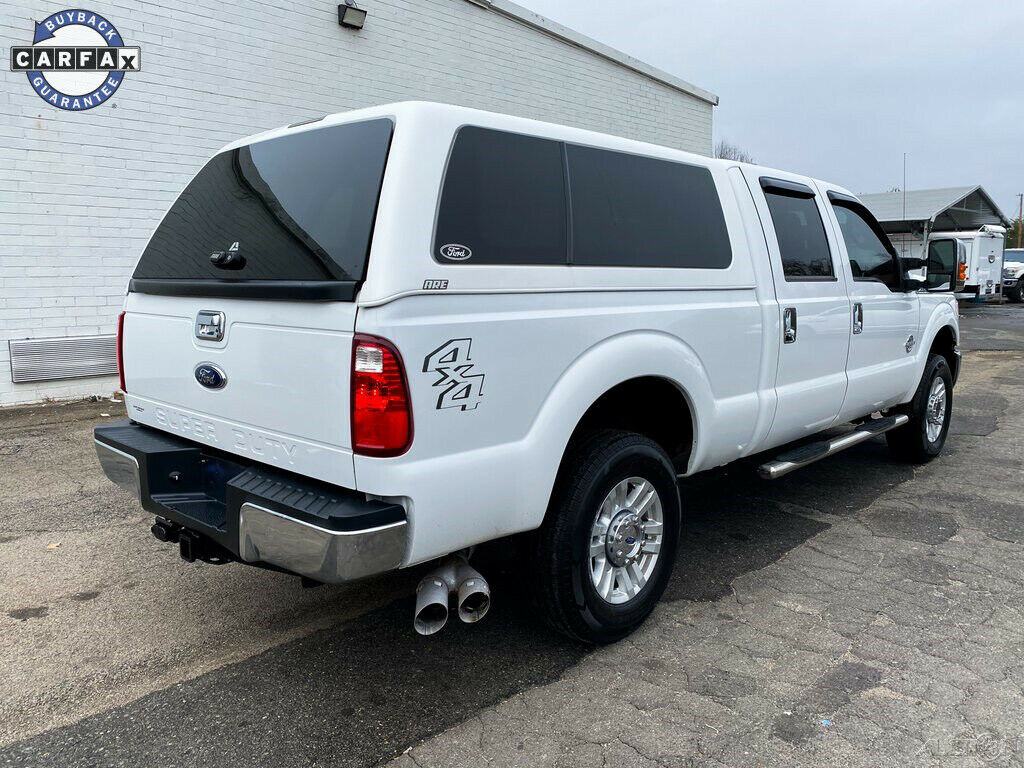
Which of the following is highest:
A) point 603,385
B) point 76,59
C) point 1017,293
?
point 76,59

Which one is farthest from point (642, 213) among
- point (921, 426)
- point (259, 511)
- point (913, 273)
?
point (921, 426)

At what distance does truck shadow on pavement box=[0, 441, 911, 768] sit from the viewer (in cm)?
265

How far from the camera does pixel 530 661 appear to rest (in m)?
3.21

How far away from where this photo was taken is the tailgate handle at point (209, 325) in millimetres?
2949

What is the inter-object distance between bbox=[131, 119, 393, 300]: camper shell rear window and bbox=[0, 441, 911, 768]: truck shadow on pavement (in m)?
1.45

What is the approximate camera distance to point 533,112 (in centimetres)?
1179

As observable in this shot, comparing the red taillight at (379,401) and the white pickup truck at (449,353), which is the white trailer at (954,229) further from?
the red taillight at (379,401)

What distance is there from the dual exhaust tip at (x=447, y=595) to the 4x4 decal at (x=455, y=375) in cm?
63

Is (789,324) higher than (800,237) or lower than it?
lower

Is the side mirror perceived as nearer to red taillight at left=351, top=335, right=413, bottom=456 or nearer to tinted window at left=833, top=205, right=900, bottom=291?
tinted window at left=833, top=205, right=900, bottom=291

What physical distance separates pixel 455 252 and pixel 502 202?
1.07 ft

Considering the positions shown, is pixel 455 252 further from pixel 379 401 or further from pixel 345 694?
pixel 345 694

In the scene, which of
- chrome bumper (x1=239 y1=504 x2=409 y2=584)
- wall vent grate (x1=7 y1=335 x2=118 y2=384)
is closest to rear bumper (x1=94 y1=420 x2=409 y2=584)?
chrome bumper (x1=239 y1=504 x2=409 y2=584)

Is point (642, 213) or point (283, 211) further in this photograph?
point (642, 213)
